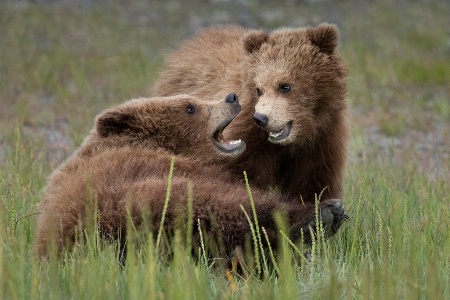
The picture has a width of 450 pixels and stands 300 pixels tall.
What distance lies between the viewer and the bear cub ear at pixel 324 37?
6.30 meters

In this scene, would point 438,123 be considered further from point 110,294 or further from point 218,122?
point 110,294

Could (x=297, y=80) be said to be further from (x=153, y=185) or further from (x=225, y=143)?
(x=153, y=185)

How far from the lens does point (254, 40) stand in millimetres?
6422

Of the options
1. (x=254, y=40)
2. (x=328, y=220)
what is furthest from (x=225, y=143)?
(x=328, y=220)

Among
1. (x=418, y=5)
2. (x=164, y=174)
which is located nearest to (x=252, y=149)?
(x=164, y=174)

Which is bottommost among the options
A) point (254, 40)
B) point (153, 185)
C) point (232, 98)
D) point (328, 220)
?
point (328, 220)

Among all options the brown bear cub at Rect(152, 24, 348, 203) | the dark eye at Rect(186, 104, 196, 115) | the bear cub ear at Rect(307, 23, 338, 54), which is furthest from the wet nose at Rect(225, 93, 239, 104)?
the bear cub ear at Rect(307, 23, 338, 54)

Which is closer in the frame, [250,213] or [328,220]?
[250,213]

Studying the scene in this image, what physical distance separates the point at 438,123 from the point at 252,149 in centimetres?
685

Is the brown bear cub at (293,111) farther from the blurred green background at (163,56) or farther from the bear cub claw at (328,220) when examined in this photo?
the blurred green background at (163,56)

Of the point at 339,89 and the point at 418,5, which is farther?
the point at 418,5

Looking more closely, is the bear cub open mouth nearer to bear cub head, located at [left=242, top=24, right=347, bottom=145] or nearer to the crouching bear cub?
the crouching bear cub

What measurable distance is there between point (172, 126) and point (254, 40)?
2.95ft

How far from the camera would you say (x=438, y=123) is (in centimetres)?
1248
